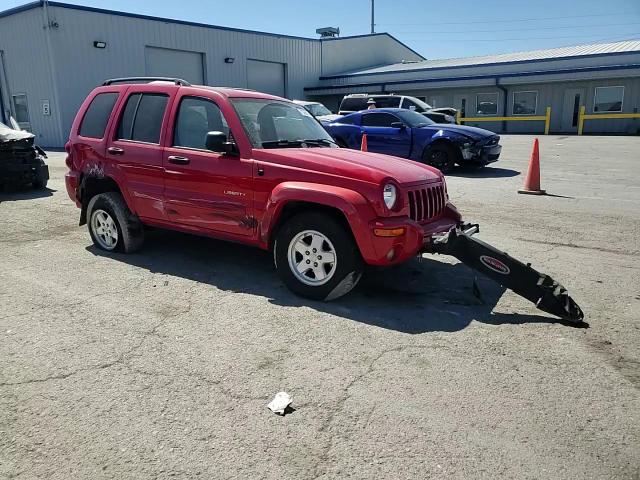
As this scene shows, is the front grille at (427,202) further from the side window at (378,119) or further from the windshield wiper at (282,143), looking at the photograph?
the side window at (378,119)

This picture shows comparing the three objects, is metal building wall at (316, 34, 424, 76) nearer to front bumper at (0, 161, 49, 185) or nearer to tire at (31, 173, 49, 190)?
tire at (31, 173, 49, 190)

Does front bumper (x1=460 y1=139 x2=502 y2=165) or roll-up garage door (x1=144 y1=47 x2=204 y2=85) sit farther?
roll-up garage door (x1=144 y1=47 x2=204 y2=85)

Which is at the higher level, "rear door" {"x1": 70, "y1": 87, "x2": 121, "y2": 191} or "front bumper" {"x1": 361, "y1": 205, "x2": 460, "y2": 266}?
"rear door" {"x1": 70, "y1": 87, "x2": 121, "y2": 191}

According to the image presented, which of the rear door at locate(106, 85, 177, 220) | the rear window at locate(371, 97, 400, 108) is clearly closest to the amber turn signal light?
the rear door at locate(106, 85, 177, 220)

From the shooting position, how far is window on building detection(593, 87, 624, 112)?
1120 inches

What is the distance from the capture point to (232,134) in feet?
16.3

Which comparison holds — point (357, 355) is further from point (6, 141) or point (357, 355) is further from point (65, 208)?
point (6, 141)

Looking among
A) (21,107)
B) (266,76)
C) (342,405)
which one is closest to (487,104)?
(266,76)

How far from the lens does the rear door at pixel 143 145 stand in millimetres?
5500

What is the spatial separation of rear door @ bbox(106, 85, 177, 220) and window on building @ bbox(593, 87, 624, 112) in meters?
29.8

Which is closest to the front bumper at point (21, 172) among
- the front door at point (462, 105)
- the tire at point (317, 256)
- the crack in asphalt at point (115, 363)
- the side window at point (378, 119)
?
the side window at point (378, 119)

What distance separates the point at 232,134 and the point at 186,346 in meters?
2.16

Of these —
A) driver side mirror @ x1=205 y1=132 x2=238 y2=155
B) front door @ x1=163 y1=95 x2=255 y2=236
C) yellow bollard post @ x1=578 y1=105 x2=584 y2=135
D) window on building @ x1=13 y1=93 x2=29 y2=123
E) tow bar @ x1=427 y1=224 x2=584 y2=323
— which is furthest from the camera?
yellow bollard post @ x1=578 y1=105 x2=584 y2=135

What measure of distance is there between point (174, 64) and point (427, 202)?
2634cm
